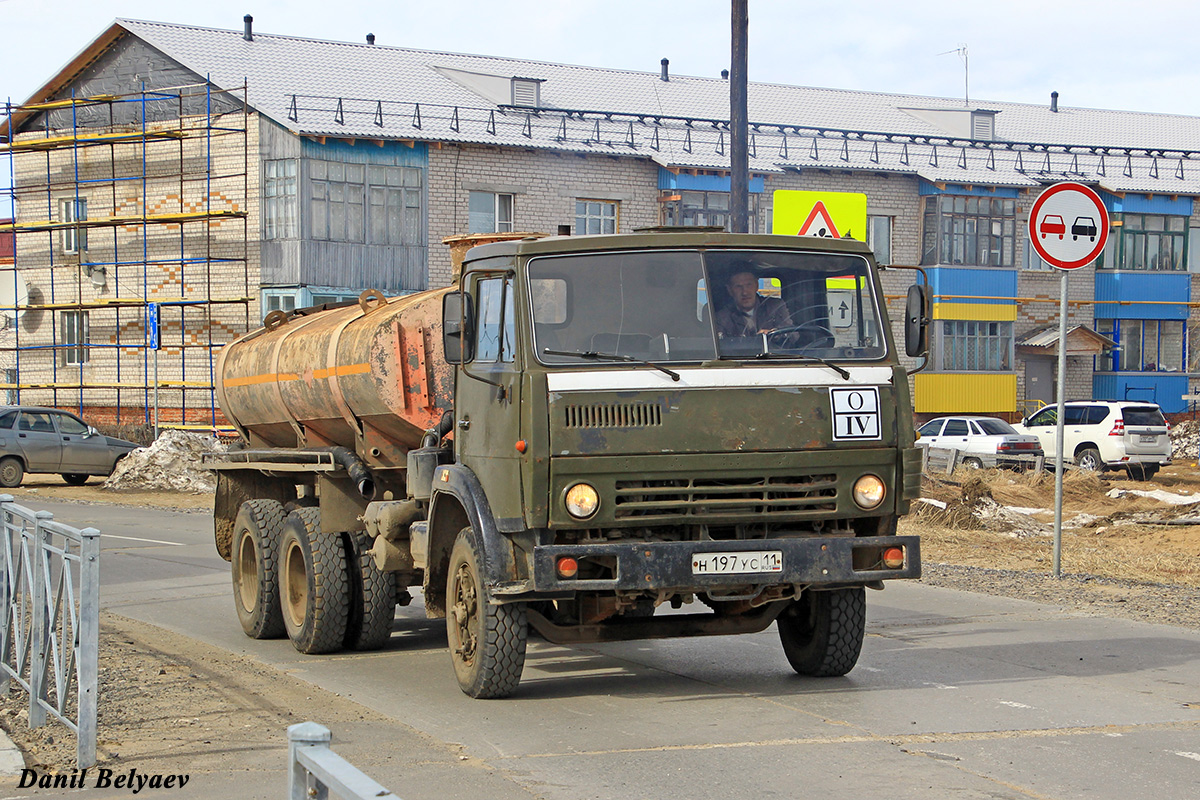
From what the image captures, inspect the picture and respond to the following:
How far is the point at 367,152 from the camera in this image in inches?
1351

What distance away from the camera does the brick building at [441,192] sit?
3444 cm

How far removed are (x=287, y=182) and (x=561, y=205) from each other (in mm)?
7308

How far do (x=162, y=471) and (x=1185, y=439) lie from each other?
93.5 ft

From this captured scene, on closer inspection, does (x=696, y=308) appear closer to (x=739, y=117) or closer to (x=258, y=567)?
(x=258, y=567)

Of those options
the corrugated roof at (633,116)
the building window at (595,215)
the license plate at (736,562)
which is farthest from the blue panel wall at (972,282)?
the license plate at (736,562)

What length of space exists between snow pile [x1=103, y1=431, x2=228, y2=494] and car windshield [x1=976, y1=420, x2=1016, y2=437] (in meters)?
16.8

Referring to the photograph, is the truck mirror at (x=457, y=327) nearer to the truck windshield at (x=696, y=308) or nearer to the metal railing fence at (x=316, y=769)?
the truck windshield at (x=696, y=308)

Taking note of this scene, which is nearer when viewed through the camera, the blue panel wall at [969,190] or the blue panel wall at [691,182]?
the blue panel wall at [691,182]

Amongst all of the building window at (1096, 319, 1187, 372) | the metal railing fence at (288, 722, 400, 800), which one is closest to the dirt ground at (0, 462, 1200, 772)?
the metal railing fence at (288, 722, 400, 800)

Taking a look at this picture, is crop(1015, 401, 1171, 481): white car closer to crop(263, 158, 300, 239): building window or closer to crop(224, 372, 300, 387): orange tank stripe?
crop(263, 158, 300, 239): building window

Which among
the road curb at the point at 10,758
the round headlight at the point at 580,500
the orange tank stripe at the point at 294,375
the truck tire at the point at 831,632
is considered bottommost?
the road curb at the point at 10,758

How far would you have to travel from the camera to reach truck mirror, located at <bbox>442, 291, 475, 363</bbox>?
7617 millimetres

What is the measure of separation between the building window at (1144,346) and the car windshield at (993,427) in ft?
44.3

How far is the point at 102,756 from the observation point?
632 cm
